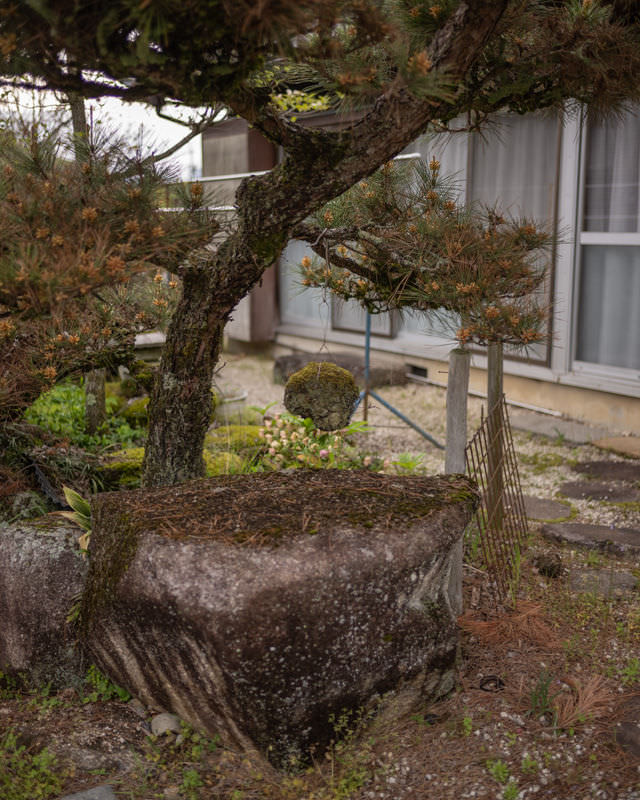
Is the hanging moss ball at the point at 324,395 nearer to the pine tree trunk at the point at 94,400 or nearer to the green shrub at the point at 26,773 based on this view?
the pine tree trunk at the point at 94,400

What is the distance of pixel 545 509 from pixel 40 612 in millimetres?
2892

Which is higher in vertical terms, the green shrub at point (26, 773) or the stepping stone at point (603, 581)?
the stepping stone at point (603, 581)

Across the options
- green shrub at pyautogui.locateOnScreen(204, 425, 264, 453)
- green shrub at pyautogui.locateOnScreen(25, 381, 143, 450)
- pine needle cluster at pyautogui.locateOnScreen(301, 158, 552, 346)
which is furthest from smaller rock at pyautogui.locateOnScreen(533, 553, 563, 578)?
green shrub at pyautogui.locateOnScreen(25, 381, 143, 450)

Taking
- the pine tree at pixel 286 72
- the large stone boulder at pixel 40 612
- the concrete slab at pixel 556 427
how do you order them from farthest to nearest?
the concrete slab at pixel 556 427, the large stone boulder at pixel 40 612, the pine tree at pixel 286 72

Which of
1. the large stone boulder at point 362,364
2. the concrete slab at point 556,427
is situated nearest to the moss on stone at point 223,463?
the concrete slab at point 556,427

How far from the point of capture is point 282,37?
6.04 feet

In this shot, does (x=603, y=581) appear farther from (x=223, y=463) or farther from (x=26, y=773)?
(x=26, y=773)

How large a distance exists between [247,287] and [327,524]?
3.29ft

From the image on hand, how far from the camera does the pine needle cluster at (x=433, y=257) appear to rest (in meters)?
2.73

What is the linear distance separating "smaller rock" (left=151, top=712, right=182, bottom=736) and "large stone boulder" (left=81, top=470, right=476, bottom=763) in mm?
38

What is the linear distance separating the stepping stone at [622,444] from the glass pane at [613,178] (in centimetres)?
149

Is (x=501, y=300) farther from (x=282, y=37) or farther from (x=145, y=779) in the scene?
(x=145, y=779)

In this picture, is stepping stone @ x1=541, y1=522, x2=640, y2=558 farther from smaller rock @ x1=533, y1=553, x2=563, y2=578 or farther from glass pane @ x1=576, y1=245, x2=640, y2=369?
glass pane @ x1=576, y1=245, x2=640, y2=369

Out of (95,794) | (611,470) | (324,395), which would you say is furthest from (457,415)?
(611,470)
